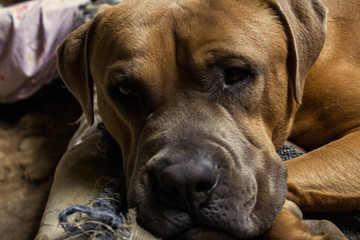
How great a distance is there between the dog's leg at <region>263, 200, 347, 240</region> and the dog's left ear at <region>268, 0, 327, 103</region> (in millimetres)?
522

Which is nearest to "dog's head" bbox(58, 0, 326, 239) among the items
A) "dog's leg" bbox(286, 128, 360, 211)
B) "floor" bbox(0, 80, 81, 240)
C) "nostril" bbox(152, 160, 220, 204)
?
"nostril" bbox(152, 160, 220, 204)

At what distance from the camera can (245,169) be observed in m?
1.47

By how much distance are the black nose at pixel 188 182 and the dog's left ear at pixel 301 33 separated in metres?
0.67

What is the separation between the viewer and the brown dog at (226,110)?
1379 mm

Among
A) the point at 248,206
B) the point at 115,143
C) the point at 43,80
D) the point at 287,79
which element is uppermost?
the point at 287,79

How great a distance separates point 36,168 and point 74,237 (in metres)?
1.94

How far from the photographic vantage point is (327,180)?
167 centimetres

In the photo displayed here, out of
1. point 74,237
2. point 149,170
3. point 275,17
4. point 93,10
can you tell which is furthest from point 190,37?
point 93,10

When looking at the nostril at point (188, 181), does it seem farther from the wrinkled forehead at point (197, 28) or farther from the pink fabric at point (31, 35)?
the pink fabric at point (31, 35)

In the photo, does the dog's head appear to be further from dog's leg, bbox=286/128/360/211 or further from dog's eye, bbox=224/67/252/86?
dog's leg, bbox=286/128/360/211

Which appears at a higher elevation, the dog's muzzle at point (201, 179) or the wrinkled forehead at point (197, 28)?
the wrinkled forehead at point (197, 28)

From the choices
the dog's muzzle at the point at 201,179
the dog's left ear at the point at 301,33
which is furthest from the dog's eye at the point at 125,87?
the dog's left ear at the point at 301,33

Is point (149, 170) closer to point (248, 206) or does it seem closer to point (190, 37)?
point (248, 206)

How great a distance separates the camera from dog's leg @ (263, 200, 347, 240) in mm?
1438
